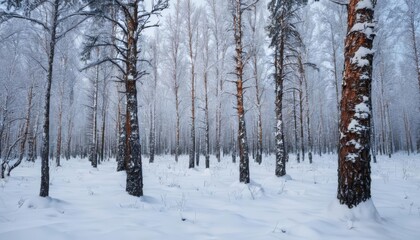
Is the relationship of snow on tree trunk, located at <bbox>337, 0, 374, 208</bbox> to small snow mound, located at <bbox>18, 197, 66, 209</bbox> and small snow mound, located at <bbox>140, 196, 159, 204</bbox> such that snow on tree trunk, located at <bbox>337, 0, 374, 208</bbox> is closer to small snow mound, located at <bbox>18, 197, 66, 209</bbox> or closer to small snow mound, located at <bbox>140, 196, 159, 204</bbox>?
small snow mound, located at <bbox>140, 196, 159, 204</bbox>

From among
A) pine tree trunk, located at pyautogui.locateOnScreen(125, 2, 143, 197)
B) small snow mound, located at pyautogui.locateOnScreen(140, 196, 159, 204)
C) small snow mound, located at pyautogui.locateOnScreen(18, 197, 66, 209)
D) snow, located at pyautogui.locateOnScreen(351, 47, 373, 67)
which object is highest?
snow, located at pyautogui.locateOnScreen(351, 47, 373, 67)

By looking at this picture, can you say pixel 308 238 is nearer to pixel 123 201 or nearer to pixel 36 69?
pixel 123 201

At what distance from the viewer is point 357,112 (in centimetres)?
441

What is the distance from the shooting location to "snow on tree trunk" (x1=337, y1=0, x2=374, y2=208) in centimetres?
435

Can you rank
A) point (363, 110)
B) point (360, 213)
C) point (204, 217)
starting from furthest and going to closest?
1. point (204, 217)
2. point (363, 110)
3. point (360, 213)

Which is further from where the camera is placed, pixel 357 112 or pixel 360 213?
pixel 357 112

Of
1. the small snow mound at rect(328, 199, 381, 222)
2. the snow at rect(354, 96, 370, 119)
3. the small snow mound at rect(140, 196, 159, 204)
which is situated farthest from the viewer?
the small snow mound at rect(140, 196, 159, 204)

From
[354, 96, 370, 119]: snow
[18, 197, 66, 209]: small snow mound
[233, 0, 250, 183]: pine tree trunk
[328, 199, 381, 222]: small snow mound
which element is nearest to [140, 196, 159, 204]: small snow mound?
[18, 197, 66, 209]: small snow mound

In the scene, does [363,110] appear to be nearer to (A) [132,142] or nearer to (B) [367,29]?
(B) [367,29]

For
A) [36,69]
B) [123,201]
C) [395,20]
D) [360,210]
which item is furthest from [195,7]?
[360,210]

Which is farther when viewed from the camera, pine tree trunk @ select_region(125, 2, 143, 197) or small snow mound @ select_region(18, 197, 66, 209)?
pine tree trunk @ select_region(125, 2, 143, 197)

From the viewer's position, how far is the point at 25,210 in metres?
5.07

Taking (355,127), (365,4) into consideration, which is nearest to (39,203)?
(355,127)

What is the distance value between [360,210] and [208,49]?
15306mm
